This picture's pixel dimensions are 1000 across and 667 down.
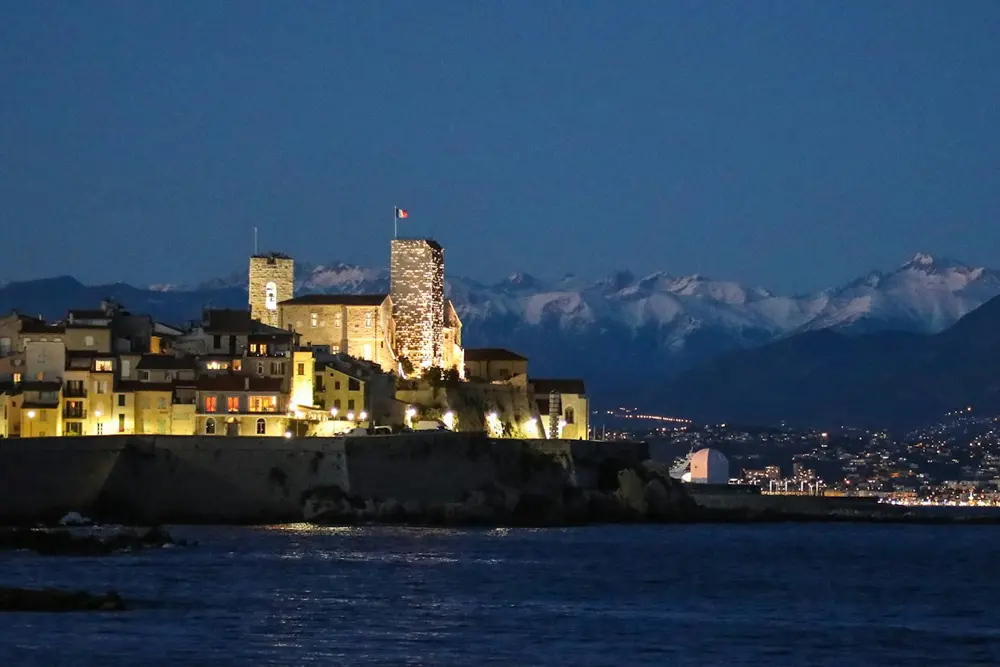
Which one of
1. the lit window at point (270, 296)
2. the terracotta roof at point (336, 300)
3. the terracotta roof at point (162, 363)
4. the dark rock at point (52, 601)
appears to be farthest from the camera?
the lit window at point (270, 296)

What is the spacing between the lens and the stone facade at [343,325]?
10644 cm

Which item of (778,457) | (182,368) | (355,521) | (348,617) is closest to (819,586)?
(348,617)

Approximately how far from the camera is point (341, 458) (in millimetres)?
88812

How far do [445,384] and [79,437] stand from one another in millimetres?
25241

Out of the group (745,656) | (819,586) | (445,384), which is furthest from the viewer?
(445,384)

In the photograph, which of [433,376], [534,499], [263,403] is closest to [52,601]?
[263,403]

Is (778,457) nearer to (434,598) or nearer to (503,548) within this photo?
(503,548)

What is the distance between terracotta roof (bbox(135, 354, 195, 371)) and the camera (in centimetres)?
9412

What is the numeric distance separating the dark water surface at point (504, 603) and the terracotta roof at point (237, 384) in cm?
817

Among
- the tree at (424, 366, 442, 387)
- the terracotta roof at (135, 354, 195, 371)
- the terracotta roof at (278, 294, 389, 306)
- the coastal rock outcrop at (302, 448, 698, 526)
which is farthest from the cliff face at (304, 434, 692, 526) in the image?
the terracotta roof at (278, 294, 389, 306)

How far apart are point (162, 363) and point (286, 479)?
31.5 ft

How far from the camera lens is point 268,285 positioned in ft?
363

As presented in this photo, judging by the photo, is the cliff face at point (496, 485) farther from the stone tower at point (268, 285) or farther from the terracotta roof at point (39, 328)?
the stone tower at point (268, 285)

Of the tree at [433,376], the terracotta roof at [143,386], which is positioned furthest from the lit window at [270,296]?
the terracotta roof at [143,386]
